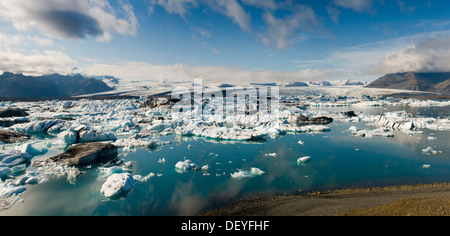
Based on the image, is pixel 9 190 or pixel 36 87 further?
pixel 36 87

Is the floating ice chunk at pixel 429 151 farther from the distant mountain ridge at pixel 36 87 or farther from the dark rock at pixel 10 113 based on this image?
the distant mountain ridge at pixel 36 87

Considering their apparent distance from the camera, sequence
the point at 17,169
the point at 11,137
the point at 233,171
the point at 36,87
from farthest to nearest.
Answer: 1. the point at 36,87
2. the point at 11,137
3. the point at 233,171
4. the point at 17,169

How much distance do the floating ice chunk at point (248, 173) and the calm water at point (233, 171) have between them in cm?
34

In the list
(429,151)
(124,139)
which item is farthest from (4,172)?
(429,151)

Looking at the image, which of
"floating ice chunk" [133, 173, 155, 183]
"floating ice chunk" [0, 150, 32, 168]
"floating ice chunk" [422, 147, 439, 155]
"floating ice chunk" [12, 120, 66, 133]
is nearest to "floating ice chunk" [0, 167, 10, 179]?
"floating ice chunk" [0, 150, 32, 168]

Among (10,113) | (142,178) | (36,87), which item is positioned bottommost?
(142,178)

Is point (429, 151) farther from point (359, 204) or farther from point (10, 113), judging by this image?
point (10, 113)

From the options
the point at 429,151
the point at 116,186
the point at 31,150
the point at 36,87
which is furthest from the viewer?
the point at 36,87

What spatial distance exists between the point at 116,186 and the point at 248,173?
7.17 m

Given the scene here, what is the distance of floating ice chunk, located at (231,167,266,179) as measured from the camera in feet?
42.8

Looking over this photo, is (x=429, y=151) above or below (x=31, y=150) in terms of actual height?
below

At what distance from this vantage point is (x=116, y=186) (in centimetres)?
1077

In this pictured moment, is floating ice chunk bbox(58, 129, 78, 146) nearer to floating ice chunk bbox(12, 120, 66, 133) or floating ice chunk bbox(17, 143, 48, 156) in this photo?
floating ice chunk bbox(17, 143, 48, 156)

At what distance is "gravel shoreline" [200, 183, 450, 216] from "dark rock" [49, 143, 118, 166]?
10822 millimetres
